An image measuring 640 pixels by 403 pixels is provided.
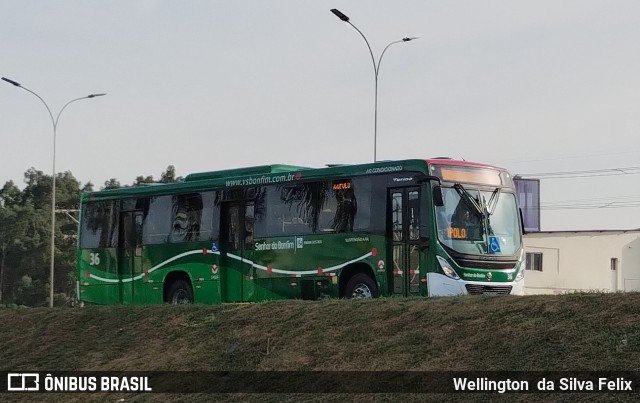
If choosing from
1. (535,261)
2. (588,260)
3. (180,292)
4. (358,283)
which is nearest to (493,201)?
(358,283)

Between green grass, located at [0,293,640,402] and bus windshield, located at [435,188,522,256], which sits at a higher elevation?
bus windshield, located at [435,188,522,256]

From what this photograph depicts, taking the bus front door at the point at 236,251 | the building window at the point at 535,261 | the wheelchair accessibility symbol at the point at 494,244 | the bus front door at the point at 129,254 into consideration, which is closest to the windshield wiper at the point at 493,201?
the wheelchair accessibility symbol at the point at 494,244

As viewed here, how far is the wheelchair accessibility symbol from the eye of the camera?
68.5ft

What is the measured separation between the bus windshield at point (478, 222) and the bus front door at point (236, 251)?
5.03m

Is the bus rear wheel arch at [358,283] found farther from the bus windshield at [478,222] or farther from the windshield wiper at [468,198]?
the windshield wiper at [468,198]

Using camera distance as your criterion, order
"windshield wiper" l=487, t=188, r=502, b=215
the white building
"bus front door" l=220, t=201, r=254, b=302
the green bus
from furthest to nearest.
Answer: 1. the white building
2. "bus front door" l=220, t=201, r=254, b=302
3. "windshield wiper" l=487, t=188, r=502, b=215
4. the green bus

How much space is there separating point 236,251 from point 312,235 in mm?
2375

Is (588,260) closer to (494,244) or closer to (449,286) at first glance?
(494,244)

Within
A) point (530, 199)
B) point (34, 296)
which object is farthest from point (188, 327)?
point (34, 296)

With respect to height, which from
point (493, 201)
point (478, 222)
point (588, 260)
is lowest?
point (588, 260)

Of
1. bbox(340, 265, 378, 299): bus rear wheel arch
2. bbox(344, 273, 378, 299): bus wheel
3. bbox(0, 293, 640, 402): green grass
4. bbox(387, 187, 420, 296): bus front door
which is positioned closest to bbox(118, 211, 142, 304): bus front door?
bbox(0, 293, 640, 402): green grass

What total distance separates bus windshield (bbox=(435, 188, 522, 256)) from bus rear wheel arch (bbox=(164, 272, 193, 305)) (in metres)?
7.06

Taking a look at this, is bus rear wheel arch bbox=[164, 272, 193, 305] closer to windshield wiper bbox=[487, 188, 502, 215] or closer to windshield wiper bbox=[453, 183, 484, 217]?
windshield wiper bbox=[453, 183, 484, 217]

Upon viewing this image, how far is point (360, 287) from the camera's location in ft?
70.2
